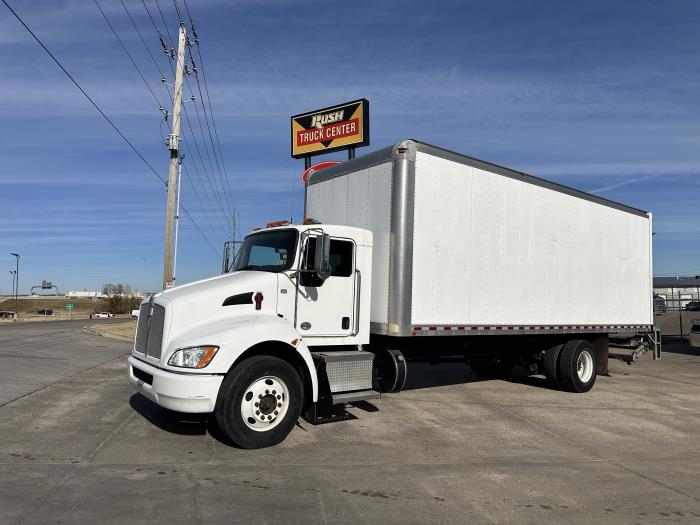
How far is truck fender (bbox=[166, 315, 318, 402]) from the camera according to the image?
219 inches

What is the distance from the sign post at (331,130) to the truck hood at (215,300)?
13.2 m

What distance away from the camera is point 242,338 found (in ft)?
18.7

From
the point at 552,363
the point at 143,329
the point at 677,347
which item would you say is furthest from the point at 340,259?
the point at 677,347

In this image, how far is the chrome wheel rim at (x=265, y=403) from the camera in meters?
5.79

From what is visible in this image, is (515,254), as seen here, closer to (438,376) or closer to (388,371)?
(388,371)

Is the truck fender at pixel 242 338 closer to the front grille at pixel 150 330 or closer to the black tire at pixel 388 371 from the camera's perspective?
the front grille at pixel 150 330

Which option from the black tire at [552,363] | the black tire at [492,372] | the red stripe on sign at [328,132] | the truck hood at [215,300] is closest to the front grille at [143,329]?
the truck hood at [215,300]

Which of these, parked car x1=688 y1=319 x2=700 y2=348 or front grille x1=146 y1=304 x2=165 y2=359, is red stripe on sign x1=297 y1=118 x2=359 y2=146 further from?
front grille x1=146 y1=304 x2=165 y2=359

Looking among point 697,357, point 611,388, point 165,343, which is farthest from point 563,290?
point 697,357

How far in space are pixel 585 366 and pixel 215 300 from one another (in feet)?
25.0

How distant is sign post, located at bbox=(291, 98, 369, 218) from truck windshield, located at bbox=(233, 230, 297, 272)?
39.7 ft

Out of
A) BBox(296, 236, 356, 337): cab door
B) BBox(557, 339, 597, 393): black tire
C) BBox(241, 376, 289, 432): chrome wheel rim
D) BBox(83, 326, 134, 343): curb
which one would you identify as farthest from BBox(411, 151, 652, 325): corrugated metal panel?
BBox(83, 326, 134, 343): curb

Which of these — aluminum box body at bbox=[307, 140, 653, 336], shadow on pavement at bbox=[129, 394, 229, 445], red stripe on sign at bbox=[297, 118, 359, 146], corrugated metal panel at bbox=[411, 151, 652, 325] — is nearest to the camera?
shadow on pavement at bbox=[129, 394, 229, 445]

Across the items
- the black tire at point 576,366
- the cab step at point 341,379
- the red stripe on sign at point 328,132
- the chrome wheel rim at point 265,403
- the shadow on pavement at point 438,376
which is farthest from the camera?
the red stripe on sign at point 328,132
